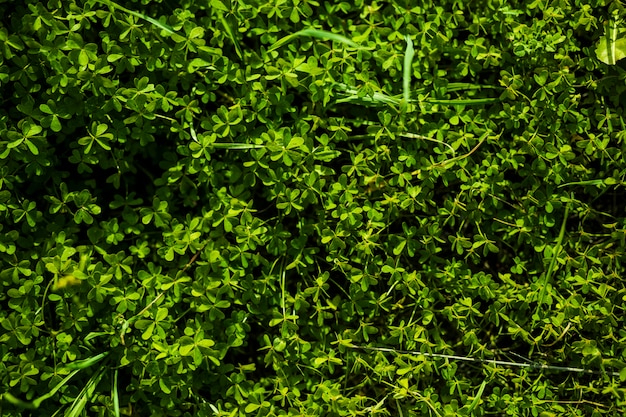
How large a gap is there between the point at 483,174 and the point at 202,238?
1.16m

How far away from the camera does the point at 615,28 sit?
8.69ft

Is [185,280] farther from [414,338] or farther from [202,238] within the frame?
[414,338]

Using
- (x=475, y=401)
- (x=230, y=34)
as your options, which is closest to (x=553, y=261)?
(x=475, y=401)

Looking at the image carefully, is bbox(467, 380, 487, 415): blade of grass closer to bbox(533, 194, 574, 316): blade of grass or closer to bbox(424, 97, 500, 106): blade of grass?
bbox(533, 194, 574, 316): blade of grass

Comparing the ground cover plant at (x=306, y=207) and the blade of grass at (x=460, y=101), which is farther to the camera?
the blade of grass at (x=460, y=101)

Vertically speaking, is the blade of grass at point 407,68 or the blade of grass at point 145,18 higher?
the blade of grass at point 145,18

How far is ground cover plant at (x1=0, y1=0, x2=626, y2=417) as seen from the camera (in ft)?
7.94

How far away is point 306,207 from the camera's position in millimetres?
2609

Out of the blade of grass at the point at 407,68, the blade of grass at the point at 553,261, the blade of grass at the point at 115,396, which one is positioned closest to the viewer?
the blade of grass at the point at 407,68

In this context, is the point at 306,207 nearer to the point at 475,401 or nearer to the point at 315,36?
the point at 315,36

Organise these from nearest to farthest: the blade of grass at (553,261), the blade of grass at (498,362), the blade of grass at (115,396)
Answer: the blade of grass at (115,396), the blade of grass at (553,261), the blade of grass at (498,362)

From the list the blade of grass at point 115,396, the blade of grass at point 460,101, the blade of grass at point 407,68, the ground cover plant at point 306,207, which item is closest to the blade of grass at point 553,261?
the ground cover plant at point 306,207

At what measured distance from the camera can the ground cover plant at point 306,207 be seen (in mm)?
2420

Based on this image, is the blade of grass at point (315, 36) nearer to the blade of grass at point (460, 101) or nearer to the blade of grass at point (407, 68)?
the blade of grass at point (407, 68)
